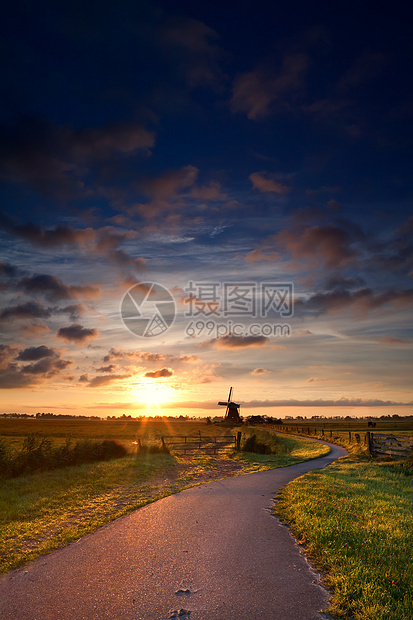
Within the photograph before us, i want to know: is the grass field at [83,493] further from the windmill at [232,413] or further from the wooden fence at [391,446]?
the windmill at [232,413]

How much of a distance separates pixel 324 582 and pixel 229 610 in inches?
84.3

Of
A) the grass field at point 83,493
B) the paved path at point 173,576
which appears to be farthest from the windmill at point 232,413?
the paved path at point 173,576

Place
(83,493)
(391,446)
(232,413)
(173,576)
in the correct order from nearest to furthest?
(173,576)
(83,493)
(391,446)
(232,413)

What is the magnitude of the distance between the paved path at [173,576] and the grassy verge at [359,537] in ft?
1.57

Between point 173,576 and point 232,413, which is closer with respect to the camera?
point 173,576

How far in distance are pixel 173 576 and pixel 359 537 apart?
Result: 4833mm

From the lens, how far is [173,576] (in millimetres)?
7176

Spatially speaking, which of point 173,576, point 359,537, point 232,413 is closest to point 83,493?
point 173,576

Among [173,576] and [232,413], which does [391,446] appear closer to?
[173,576]

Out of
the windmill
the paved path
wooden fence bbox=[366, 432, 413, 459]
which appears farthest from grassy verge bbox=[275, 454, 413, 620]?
the windmill

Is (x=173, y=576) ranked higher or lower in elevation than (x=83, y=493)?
higher

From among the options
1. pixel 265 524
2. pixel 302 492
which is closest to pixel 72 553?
pixel 265 524

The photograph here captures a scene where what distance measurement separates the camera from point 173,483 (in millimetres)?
18359

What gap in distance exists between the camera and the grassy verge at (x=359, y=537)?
Answer: 6.07 meters
